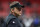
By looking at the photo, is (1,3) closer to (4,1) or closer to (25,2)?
(4,1)

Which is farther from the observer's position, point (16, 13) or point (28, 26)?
point (28, 26)

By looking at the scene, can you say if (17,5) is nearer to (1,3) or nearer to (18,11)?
(18,11)

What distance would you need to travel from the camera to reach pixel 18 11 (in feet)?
6.24

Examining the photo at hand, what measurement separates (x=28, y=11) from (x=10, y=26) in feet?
21.1

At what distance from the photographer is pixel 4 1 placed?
350 inches

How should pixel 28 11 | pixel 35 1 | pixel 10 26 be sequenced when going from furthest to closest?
pixel 35 1 < pixel 28 11 < pixel 10 26

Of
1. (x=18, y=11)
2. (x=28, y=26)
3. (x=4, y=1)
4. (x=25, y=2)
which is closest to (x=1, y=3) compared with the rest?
(x=4, y=1)

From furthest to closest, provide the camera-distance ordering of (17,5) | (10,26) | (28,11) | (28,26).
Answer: (28,11)
(28,26)
(17,5)
(10,26)

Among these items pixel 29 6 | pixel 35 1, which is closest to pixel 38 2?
pixel 35 1

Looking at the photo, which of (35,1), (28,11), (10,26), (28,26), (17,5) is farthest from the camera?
(35,1)

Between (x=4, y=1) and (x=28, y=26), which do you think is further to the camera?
(x=4, y=1)

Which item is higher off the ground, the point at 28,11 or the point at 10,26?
the point at 28,11

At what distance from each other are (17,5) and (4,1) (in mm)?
7076

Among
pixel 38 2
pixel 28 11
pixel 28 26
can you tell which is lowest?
pixel 28 26
